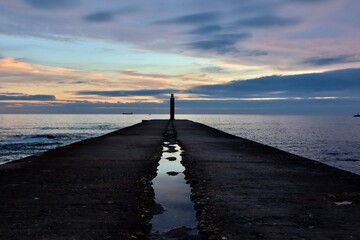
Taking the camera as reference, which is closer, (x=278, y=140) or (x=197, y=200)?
(x=197, y=200)

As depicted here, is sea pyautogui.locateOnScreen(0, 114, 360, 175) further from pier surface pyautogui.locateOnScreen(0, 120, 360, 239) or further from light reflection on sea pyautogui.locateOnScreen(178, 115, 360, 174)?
pier surface pyautogui.locateOnScreen(0, 120, 360, 239)

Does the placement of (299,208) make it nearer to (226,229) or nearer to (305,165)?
(226,229)

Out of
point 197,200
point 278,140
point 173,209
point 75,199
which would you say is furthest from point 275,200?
point 278,140

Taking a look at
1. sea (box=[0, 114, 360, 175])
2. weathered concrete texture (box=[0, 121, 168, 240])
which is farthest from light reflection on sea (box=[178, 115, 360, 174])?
weathered concrete texture (box=[0, 121, 168, 240])

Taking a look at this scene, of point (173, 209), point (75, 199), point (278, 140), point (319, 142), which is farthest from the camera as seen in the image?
point (278, 140)

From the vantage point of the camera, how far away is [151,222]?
5.62 metres

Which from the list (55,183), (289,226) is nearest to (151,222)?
(289,226)

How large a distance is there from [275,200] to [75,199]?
11.8ft

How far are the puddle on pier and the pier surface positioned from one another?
155 mm

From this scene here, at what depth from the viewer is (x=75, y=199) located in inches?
272

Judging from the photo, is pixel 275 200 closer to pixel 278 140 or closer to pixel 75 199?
pixel 75 199

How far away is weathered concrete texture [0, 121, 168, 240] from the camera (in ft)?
16.8

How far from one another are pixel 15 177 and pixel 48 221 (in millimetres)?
4400

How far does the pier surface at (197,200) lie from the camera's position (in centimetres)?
514
